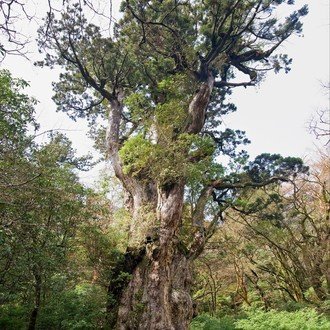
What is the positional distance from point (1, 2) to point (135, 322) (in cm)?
690

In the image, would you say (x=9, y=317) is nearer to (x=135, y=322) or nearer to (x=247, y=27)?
(x=135, y=322)

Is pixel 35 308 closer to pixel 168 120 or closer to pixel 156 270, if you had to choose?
pixel 156 270

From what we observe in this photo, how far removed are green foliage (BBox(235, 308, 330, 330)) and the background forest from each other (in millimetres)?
56

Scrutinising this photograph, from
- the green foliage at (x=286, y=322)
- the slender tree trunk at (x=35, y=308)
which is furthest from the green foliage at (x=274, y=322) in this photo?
the slender tree trunk at (x=35, y=308)

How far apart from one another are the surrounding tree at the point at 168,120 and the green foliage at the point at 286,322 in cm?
326

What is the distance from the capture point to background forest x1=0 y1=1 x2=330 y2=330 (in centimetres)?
691

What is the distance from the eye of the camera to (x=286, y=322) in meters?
9.77

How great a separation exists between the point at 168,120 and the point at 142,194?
2373 millimetres

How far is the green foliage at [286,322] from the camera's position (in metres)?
9.04

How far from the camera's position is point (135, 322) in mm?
7445

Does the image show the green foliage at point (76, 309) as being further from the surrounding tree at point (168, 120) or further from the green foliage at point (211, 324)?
the green foliage at point (211, 324)

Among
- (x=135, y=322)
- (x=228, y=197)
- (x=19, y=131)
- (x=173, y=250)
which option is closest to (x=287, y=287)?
(x=228, y=197)

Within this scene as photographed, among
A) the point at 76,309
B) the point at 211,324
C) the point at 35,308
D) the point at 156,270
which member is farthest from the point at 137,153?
the point at 211,324

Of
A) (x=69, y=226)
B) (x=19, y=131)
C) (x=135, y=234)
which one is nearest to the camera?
(x=19, y=131)
